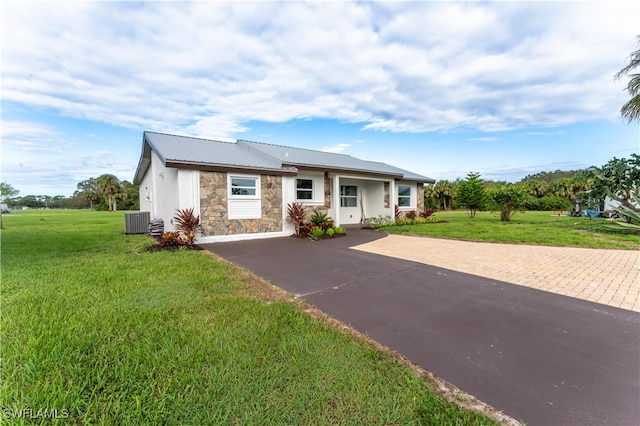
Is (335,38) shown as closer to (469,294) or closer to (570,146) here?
(469,294)

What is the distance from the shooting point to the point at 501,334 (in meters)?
3.03

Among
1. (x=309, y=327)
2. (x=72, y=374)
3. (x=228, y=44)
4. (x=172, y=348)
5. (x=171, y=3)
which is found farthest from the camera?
(x=228, y=44)

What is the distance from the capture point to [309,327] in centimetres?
308

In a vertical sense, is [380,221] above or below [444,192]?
below

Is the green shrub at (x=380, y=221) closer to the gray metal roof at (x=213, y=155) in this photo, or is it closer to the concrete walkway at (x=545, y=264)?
the gray metal roof at (x=213, y=155)

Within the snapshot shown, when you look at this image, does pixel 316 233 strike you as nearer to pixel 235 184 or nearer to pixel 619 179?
pixel 235 184

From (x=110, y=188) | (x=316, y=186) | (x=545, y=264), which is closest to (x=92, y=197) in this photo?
(x=110, y=188)

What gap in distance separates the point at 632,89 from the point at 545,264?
11.3 metres

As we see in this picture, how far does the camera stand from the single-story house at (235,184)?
30.2 ft

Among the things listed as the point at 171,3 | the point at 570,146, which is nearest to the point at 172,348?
the point at 171,3

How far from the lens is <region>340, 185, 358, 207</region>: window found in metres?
15.1

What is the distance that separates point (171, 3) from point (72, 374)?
825 cm

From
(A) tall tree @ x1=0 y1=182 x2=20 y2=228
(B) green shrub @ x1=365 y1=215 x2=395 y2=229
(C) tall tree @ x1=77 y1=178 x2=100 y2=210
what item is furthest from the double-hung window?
(A) tall tree @ x1=0 y1=182 x2=20 y2=228

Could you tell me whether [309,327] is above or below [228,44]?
below
